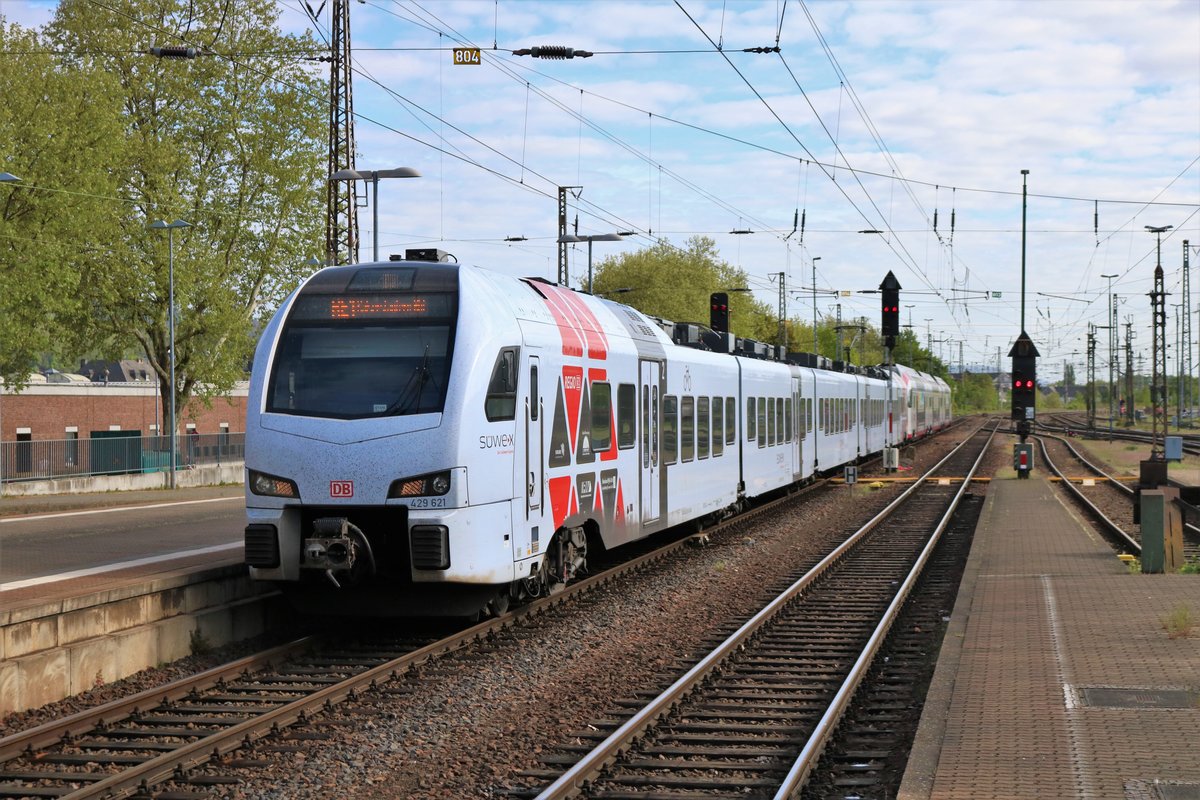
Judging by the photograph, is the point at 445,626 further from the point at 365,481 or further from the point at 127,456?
the point at 127,456

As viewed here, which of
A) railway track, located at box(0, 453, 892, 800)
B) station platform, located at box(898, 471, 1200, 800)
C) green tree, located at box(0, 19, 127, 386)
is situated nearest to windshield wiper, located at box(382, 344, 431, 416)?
railway track, located at box(0, 453, 892, 800)

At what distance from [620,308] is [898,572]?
199 inches

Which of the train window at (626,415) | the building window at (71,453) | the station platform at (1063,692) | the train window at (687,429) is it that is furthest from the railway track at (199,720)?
the building window at (71,453)

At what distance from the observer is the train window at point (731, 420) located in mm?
21906

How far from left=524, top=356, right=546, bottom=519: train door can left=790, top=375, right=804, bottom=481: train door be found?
56.0ft

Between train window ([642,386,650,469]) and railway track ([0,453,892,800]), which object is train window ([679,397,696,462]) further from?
railway track ([0,453,892,800])

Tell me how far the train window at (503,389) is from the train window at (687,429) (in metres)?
6.67

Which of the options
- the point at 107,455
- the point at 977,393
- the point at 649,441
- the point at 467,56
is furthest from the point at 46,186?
the point at 977,393

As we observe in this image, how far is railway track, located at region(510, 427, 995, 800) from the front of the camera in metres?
7.76

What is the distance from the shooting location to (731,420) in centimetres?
2233

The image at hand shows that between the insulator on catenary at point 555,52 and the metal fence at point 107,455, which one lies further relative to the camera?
the metal fence at point 107,455

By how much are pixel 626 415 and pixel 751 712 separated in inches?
257

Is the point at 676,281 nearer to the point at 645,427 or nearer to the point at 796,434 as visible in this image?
the point at 796,434

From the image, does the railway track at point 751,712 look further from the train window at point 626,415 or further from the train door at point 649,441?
the train window at point 626,415
